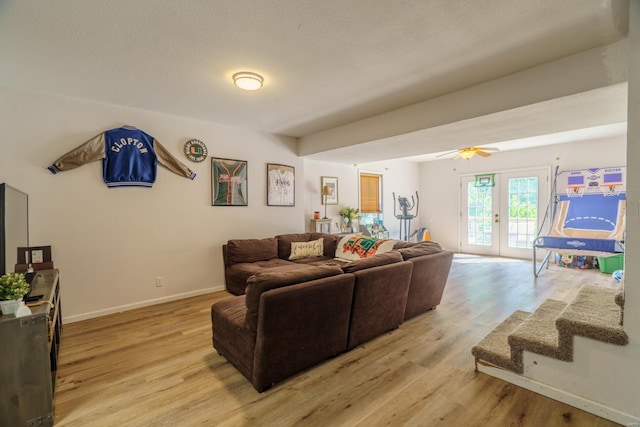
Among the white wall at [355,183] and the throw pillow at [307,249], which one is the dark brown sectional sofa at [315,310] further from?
the white wall at [355,183]

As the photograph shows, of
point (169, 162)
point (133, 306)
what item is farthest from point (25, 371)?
point (169, 162)

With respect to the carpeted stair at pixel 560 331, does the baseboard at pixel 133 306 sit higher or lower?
lower

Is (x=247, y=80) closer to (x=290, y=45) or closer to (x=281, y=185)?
(x=290, y=45)

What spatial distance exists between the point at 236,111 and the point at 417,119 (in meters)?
2.29

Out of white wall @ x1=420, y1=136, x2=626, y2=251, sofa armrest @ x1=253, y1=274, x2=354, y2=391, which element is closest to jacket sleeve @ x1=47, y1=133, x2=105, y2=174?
sofa armrest @ x1=253, y1=274, x2=354, y2=391

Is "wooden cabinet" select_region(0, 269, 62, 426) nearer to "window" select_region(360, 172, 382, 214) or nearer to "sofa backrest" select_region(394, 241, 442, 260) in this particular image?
"sofa backrest" select_region(394, 241, 442, 260)

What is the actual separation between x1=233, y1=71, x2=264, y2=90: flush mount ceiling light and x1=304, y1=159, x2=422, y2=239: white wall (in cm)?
288

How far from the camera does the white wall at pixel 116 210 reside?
9.87ft

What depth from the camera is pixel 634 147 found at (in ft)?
5.16

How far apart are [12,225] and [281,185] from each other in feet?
10.7

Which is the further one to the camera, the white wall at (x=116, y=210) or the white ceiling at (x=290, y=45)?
the white wall at (x=116, y=210)

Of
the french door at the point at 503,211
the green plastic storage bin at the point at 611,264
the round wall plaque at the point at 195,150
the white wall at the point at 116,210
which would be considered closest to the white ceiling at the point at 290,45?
the white wall at the point at 116,210

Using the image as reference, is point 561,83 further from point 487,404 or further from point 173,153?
point 173,153

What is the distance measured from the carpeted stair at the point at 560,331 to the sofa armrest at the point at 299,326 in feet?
3.71
